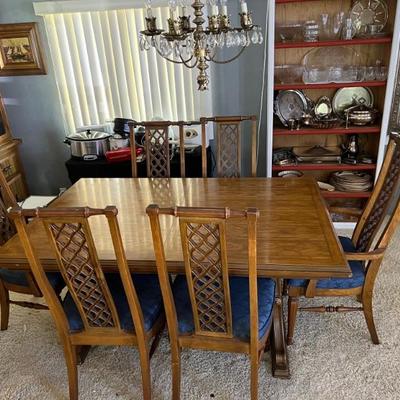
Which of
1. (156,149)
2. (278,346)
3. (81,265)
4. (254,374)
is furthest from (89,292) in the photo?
(156,149)

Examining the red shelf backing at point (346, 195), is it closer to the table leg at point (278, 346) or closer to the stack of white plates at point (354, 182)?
the stack of white plates at point (354, 182)

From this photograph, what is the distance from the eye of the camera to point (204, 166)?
2.59 m

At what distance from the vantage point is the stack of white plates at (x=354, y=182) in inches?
118

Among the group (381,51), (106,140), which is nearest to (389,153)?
(381,51)

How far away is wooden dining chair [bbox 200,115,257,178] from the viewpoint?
Result: 2.47m

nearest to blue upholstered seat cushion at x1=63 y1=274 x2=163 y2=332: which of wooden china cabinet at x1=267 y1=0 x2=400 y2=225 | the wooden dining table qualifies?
the wooden dining table

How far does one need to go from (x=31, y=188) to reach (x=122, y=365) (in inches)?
99.7

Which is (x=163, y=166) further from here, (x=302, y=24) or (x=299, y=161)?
(x=302, y=24)

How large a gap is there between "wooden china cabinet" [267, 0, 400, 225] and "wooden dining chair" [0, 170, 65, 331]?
1.83 metres

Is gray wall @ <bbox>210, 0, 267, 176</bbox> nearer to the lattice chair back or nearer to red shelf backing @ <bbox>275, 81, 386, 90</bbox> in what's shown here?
red shelf backing @ <bbox>275, 81, 386, 90</bbox>

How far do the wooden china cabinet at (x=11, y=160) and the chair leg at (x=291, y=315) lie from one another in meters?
2.62

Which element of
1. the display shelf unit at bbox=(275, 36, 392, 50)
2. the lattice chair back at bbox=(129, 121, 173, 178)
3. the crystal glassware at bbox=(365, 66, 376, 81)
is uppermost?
the display shelf unit at bbox=(275, 36, 392, 50)

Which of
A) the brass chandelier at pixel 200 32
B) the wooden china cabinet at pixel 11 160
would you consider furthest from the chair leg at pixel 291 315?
the wooden china cabinet at pixel 11 160

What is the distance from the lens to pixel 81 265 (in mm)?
1423
